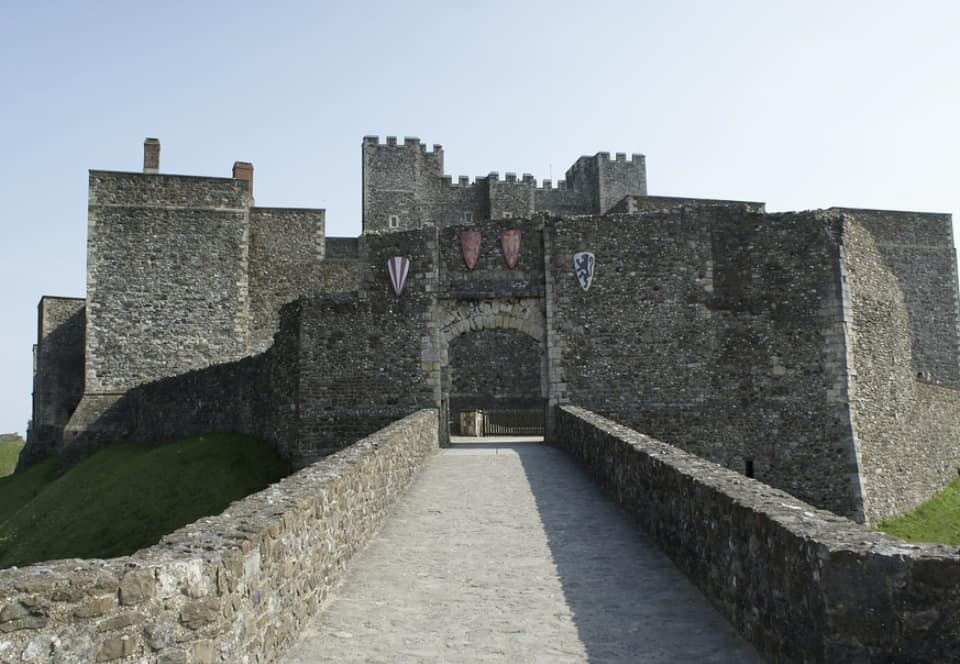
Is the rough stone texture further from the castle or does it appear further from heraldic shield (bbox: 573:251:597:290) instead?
heraldic shield (bbox: 573:251:597:290)

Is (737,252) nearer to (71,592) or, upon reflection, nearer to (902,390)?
(902,390)

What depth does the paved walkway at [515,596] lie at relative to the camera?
5191 mm

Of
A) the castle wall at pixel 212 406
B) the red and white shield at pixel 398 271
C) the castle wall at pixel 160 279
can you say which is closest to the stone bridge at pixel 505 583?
the red and white shield at pixel 398 271

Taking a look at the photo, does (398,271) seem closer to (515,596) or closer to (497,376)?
(497,376)

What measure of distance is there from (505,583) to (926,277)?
3506cm

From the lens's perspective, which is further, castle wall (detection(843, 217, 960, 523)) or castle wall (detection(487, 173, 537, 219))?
castle wall (detection(487, 173, 537, 219))

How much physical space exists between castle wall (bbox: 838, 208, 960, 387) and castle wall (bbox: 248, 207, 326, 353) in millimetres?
22865

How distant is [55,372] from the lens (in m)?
29.4

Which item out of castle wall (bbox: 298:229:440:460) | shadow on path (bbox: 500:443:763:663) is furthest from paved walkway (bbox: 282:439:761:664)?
castle wall (bbox: 298:229:440:460)

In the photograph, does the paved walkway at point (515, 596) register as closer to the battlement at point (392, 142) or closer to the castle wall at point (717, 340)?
the castle wall at point (717, 340)

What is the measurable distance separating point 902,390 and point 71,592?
21.4 m

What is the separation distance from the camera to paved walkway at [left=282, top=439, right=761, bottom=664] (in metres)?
5.19

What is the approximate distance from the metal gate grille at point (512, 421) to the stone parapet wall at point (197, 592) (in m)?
19.0

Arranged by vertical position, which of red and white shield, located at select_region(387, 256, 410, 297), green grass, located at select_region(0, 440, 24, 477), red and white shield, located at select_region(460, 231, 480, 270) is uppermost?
red and white shield, located at select_region(460, 231, 480, 270)
